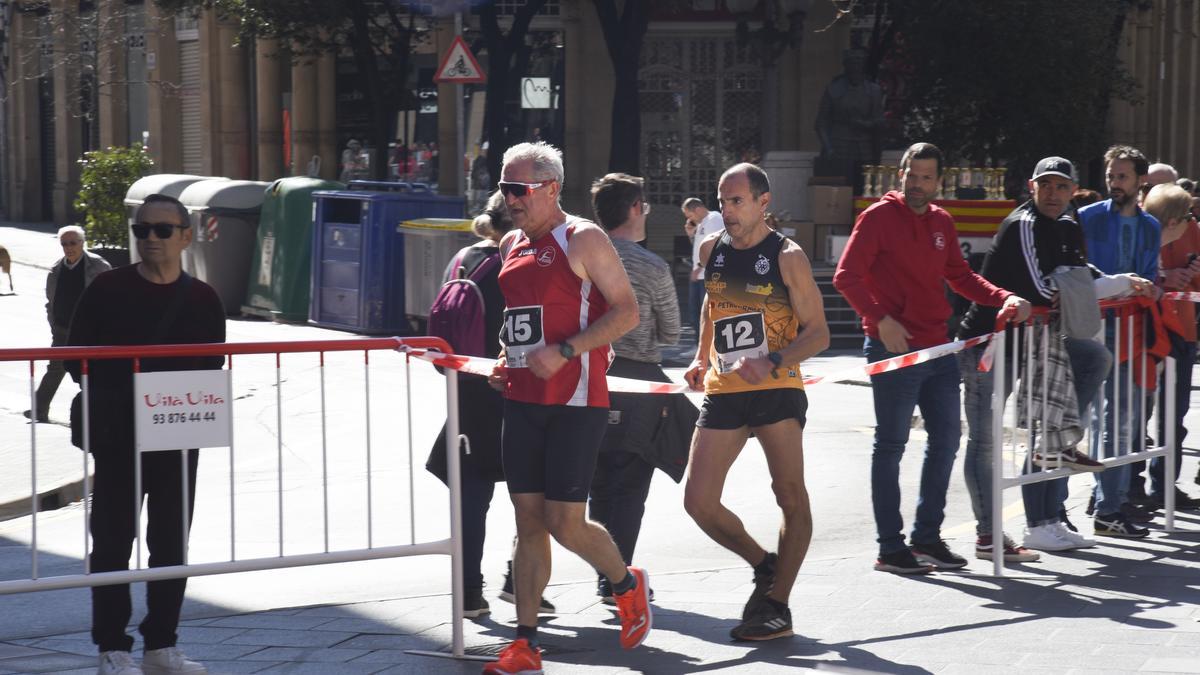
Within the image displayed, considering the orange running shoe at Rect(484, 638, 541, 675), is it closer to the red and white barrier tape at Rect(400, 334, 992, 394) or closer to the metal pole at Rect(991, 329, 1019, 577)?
the red and white barrier tape at Rect(400, 334, 992, 394)

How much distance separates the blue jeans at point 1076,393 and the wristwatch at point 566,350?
9.69ft

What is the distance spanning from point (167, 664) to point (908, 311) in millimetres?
3325

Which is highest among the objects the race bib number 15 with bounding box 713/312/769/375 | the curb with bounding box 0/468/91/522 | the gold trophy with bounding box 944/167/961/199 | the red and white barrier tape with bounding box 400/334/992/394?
the gold trophy with bounding box 944/167/961/199

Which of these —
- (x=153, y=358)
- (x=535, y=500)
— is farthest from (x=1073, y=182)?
(x=153, y=358)

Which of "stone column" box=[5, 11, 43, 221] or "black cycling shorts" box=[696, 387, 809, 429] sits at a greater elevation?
"stone column" box=[5, 11, 43, 221]

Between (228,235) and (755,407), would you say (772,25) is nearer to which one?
(228,235)

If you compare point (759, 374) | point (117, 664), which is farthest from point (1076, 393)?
point (117, 664)

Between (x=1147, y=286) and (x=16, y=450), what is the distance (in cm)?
777

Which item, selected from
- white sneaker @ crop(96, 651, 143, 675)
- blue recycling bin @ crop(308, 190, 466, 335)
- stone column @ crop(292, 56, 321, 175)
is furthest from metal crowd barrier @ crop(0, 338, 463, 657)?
stone column @ crop(292, 56, 321, 175)

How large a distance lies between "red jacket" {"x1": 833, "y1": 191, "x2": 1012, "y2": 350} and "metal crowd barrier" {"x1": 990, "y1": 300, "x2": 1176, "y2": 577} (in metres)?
0.33

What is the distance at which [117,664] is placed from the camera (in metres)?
5.54

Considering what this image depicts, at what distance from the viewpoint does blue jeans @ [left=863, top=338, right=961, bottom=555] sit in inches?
277

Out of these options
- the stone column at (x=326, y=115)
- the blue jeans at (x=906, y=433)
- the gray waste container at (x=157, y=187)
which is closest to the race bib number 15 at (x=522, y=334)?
the blue jeans at (x=906, y=433)

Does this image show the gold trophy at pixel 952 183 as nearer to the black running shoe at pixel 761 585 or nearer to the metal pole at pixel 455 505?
the black running shoe at pixel 761 585
